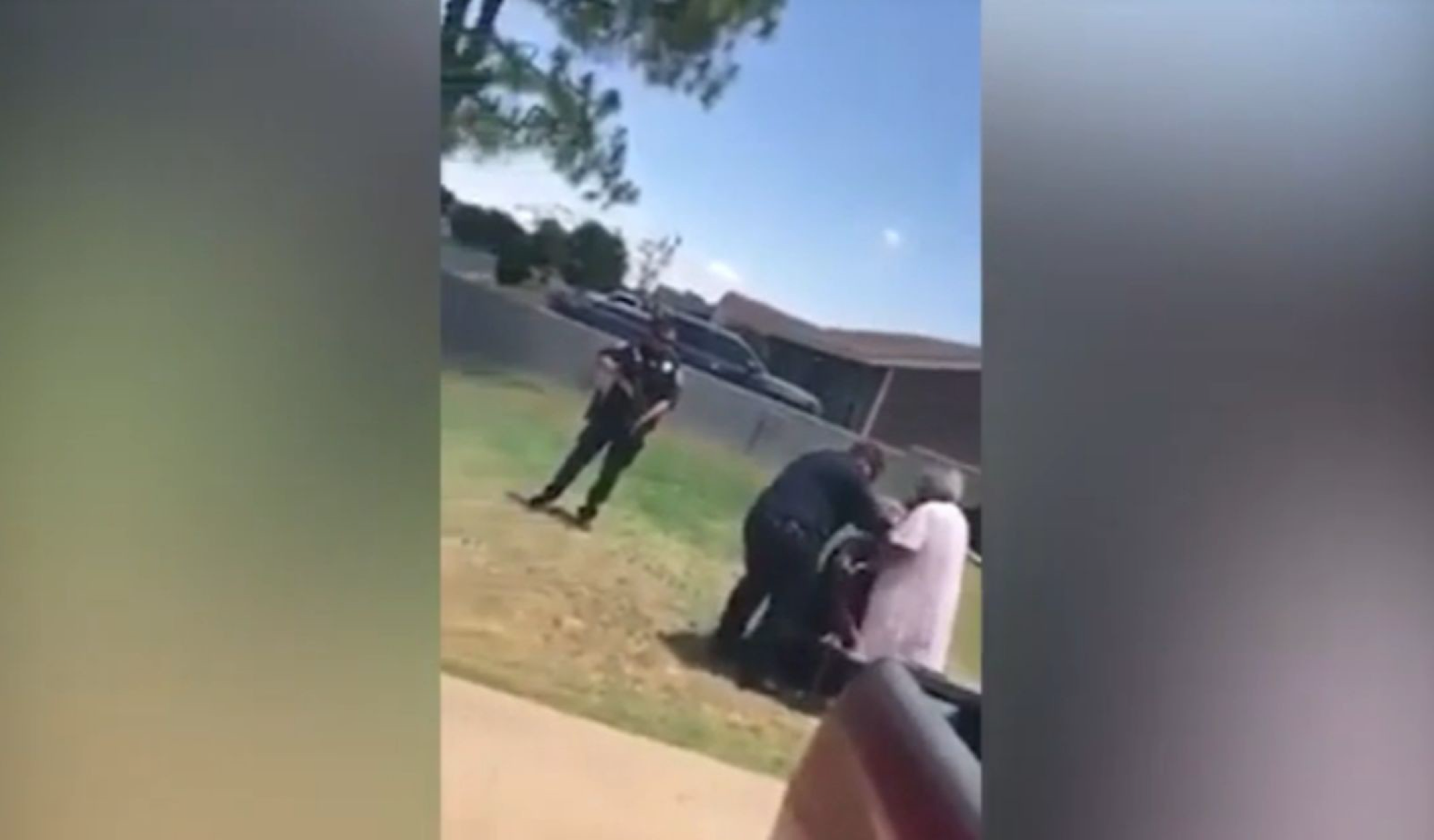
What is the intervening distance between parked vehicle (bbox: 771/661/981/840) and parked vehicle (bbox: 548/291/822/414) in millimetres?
463

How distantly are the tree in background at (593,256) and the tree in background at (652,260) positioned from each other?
1.0 inches

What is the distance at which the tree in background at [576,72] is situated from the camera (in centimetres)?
225

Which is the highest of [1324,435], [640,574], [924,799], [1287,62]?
[1287,62]

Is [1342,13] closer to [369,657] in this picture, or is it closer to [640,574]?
[640,574]

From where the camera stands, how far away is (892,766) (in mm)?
2305

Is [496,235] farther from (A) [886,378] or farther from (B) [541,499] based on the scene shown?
(A) [886,378]

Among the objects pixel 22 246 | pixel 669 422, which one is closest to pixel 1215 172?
pixel 669 422

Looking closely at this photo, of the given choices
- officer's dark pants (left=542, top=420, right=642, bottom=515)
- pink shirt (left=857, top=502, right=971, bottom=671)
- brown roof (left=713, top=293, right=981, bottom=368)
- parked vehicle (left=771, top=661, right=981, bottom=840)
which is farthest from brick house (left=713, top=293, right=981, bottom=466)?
parked vehicle (left=771, top=661, right=981, bottom=840)

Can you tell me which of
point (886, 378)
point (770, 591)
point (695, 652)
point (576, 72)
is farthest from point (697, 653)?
point (576, 72)

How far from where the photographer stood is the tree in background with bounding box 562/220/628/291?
2266mm

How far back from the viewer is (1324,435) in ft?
7.64

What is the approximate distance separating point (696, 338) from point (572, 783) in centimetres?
70

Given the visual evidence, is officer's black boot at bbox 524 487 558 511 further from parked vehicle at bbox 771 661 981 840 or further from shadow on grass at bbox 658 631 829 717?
parked vehicle at bbox 771 661 981 840

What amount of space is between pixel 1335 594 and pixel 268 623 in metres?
1.63
